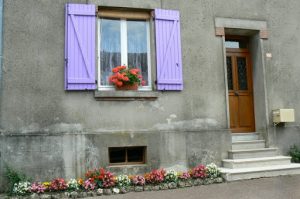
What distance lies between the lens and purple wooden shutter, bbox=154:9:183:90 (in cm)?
742

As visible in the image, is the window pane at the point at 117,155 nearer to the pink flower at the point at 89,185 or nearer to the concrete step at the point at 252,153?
the pink flower at the point at 89,185

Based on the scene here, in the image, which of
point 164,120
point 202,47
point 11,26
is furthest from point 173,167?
point 11,26

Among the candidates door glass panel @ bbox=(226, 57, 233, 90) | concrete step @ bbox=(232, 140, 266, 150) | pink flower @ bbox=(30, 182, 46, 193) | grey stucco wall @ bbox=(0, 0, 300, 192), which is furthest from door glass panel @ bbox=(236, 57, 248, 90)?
pink flower @ bbox=(30, 182, 46, 193)

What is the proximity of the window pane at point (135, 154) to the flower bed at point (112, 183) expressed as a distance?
463mm

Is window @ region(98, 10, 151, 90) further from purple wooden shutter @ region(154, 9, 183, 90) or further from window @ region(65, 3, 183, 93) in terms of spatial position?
purple wooden shutter @ region(154, 9, 183, 90)

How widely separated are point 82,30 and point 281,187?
4.92m

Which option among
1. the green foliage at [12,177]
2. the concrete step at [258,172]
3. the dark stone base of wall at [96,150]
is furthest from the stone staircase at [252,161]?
the green foliage at [12,177]

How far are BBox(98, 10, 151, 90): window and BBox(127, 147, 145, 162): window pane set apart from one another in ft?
4.35

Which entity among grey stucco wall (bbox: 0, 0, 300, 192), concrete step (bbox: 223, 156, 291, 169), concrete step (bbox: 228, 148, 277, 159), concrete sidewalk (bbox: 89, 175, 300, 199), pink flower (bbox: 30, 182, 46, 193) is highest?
grey stucco wall (bbox: 0, 0, 300, 192)

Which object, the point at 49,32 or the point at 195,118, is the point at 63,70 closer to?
the point at 49,32

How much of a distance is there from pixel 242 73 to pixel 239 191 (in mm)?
3619

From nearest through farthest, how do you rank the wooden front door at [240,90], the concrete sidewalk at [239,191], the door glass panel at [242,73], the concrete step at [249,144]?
the concrete sidewalk at [239,191]
the concrete step at [249,144]
the wooden front door at [240,90]
the door glass panel at [242,73]

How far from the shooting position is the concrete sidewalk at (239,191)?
230 inches

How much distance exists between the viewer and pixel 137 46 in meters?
7.65
